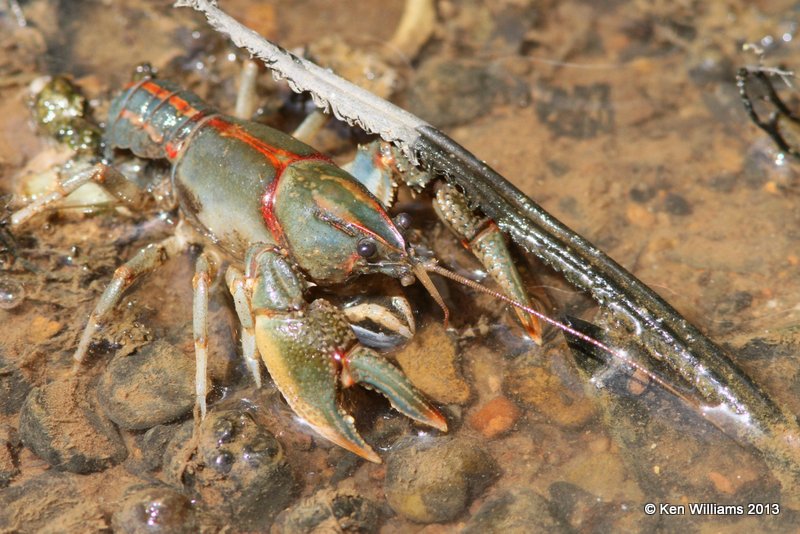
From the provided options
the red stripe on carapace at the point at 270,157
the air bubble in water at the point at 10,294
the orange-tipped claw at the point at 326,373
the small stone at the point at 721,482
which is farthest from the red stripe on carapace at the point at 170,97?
the small stone at the point at 721,482

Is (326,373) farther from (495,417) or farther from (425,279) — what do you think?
(495,417)

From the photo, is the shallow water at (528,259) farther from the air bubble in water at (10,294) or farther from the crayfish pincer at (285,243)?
the crayfish pincer at (285,243)

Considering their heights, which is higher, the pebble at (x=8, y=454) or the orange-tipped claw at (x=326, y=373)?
the orange-tipped claw at (x=326, y=373)

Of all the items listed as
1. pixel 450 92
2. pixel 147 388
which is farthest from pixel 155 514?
pixel 450 92

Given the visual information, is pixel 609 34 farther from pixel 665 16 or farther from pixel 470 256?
pixel 470 256

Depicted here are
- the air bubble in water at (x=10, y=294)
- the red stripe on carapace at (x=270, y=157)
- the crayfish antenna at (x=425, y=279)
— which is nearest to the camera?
the crayfish antenna at (x=425, y=279)

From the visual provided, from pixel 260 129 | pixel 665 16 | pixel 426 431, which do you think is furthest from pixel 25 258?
pixel 665 16

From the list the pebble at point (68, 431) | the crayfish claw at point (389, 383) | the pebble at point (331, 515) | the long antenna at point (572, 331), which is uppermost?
the long antenna at point (572, 331)

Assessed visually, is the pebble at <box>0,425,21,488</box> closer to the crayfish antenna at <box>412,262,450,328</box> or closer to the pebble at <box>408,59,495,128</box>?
the crayfish antenna at <box>412,262,450,328</box>
